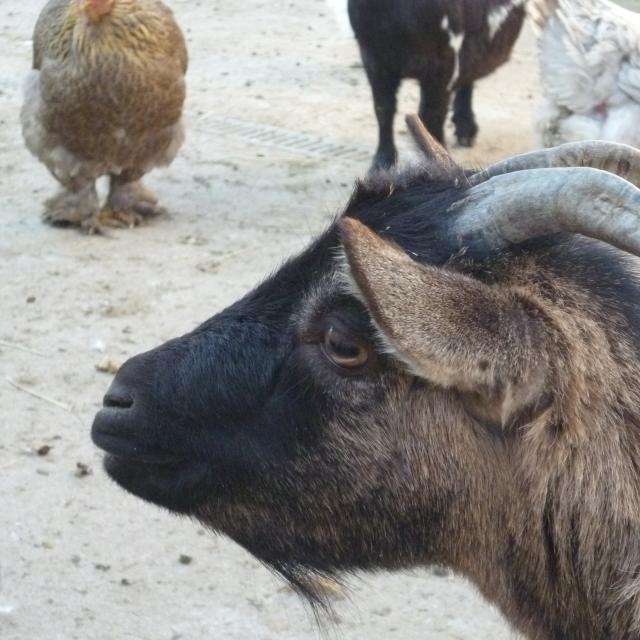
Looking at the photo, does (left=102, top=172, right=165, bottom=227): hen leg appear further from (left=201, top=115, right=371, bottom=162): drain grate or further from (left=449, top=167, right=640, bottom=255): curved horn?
(left=449, top=167, right=640, bottom=255): curved horn

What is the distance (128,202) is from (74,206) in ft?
1.12

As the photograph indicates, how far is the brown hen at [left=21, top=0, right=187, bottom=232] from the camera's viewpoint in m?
7.15

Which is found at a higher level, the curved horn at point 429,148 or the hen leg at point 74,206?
the curved horn at point 429,148

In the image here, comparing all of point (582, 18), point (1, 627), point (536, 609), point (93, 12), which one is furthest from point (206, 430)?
point (582, 18)

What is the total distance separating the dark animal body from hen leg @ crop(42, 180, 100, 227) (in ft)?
6.16

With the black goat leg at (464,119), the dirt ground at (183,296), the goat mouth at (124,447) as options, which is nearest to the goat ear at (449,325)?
the goat mouth at (124,447)

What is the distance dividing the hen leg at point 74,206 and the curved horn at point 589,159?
4.80 metres

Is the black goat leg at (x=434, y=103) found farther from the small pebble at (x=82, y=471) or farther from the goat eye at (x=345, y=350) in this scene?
the goat eye at (x=345, y=350)

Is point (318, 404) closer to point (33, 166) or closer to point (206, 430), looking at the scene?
point (206, 430)

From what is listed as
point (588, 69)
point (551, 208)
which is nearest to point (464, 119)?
point (588, 69)

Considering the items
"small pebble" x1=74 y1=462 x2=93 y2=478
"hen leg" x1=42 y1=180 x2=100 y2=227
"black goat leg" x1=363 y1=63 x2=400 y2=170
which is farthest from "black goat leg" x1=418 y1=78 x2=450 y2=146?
"small pebble" x1=74 y1=462 x2=93 y2=478

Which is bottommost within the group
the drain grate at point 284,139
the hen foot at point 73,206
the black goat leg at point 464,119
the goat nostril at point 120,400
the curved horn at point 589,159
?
the drain grate at point 284,139

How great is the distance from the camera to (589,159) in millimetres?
3111

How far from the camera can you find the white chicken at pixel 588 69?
23.7 ft
